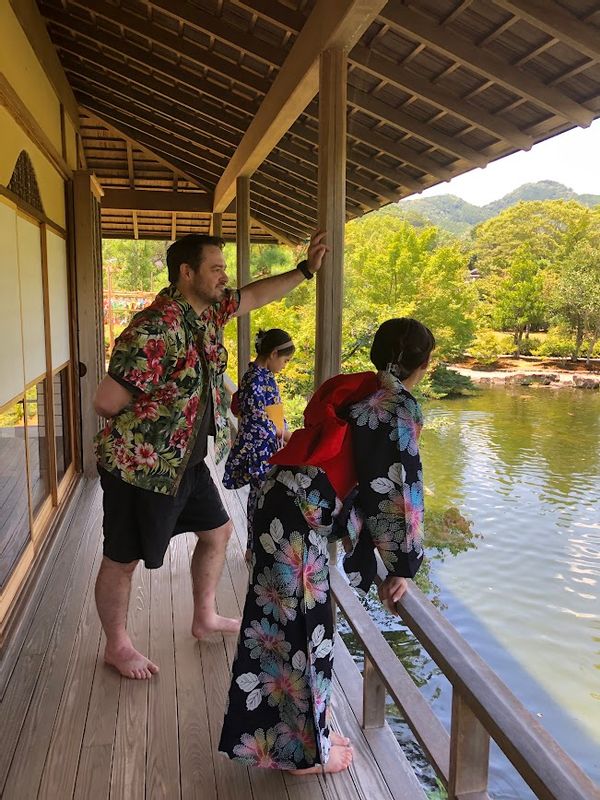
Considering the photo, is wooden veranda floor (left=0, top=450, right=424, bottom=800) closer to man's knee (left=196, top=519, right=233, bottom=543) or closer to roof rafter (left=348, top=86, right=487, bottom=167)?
man's knee (left=196, top=519, right=233, bottom=543)

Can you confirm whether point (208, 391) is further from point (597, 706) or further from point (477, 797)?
point (597, 706)

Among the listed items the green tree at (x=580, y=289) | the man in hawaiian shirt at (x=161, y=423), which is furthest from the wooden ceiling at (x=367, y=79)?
the green tree at (x=580, y=289)

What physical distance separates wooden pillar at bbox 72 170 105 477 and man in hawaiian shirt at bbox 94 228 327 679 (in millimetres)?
2465

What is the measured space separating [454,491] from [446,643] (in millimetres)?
17461

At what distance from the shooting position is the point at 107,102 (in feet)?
16.8

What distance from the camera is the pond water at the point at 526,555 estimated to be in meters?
9.70

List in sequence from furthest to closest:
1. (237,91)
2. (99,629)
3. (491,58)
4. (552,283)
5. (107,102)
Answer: (552,283) → (107,102) → (237,91) → (491,58) → (99,629)

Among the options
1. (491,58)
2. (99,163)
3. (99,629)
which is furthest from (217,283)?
(99,163)

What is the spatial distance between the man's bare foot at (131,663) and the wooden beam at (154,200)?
5.82 metres

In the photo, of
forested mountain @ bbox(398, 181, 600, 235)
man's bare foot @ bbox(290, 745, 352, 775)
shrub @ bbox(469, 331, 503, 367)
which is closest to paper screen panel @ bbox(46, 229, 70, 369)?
man's bare foot @ bbox(290, 745, 352, 775)

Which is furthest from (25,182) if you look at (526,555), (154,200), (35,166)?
(526,555)

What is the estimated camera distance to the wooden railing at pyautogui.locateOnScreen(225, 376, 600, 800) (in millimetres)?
883

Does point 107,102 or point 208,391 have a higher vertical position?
point 107,102

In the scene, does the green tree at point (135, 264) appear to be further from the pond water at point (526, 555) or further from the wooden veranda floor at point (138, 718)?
the wooden veranda floor at point (138, 718)
